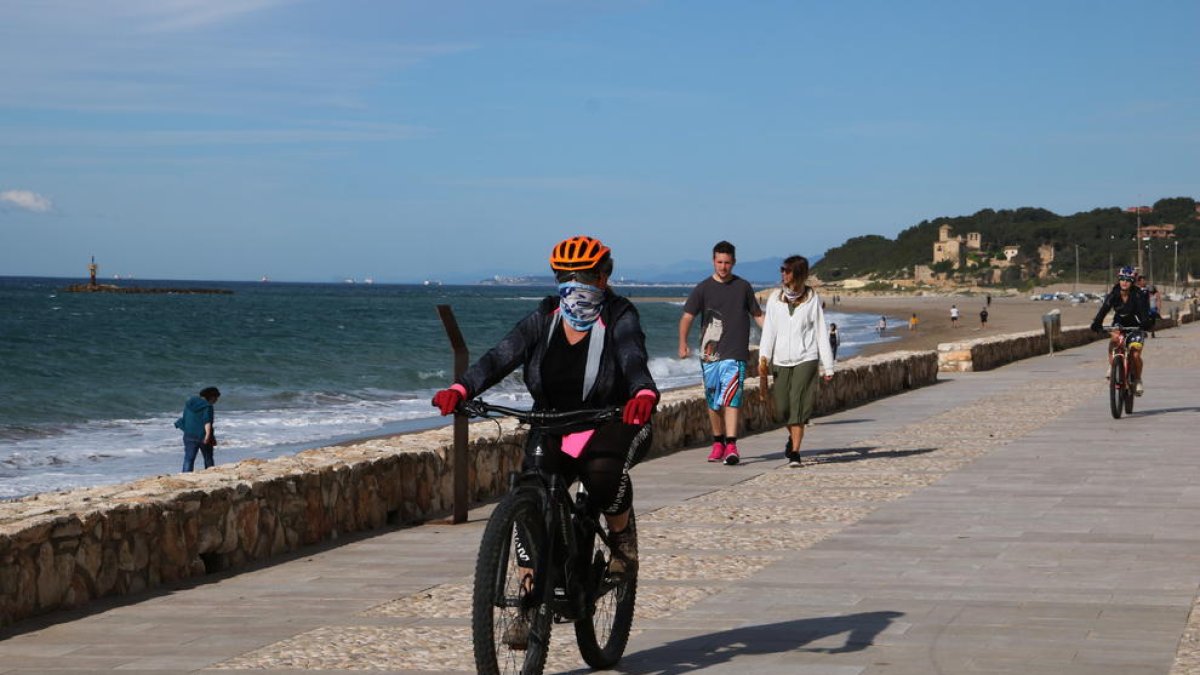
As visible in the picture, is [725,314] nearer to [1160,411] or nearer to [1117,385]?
[1117,385]

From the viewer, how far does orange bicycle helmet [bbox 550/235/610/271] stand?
5.48 meters

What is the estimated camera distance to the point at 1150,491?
10227mm

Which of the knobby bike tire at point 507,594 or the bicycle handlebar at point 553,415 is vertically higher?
the bicycle handlebar at point 553,415

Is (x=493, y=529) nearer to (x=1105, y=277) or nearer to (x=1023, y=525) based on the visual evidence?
(x=1023, y=525)

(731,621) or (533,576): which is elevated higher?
(533,576)

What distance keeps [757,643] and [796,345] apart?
630 cm

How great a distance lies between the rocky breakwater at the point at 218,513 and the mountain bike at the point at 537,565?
2.36 m

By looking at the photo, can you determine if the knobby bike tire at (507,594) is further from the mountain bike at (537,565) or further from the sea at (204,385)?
the sea at (204,385)

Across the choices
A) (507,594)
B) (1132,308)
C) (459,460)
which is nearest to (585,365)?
(507,594)

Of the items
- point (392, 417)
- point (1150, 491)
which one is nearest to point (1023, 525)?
point (1150, 491)

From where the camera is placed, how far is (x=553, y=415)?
5.22 metres

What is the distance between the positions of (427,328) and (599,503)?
3243 inches

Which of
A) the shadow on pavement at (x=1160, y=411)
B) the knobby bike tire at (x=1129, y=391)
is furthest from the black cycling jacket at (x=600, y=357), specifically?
the shadow on pavement at (x=1160, y=411)

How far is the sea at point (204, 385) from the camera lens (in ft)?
75.8
